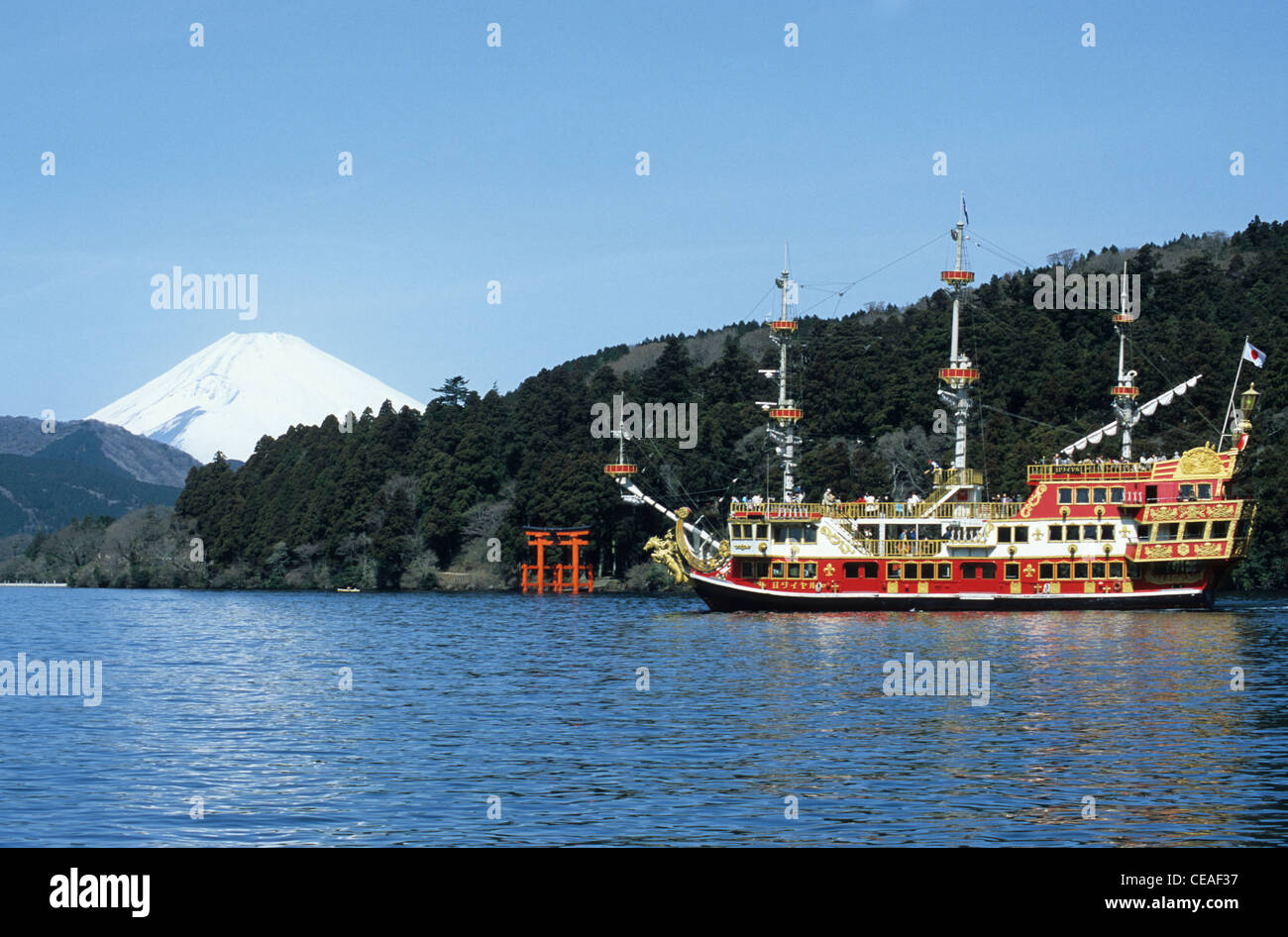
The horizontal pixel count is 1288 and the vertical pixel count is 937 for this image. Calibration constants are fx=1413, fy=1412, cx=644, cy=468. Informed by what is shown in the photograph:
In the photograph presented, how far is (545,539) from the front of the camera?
394 ft

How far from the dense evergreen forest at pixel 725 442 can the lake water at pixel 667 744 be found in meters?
51.4

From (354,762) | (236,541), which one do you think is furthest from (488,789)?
(236,541)

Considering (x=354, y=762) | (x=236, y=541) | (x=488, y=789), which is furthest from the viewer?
(x=236, y=541)

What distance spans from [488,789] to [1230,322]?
406 feet

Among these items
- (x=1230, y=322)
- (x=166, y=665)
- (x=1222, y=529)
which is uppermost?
(x=1230, y=322)

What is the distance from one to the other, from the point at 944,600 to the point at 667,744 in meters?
44.7

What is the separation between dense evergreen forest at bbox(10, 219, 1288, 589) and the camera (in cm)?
10888
